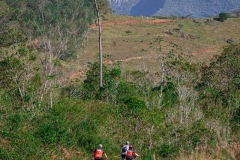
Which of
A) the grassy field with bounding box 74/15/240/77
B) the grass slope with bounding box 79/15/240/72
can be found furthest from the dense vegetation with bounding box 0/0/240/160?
the grass slope with bounding box 79/15/240/72

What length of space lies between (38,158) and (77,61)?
119ft

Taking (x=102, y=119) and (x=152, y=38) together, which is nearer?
(x=102, y=119)

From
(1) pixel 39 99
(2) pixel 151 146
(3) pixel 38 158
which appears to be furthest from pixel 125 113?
(3) pixel 38 158

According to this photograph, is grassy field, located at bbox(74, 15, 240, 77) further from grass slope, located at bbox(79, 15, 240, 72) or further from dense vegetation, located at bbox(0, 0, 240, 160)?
dense vegetation, located at bbox(0, 0, 240, 160)

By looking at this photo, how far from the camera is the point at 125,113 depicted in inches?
601

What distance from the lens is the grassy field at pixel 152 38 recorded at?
51.7 meters

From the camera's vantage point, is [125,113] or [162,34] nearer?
[125,113]

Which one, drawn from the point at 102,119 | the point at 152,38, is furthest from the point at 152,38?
the point at 102,119

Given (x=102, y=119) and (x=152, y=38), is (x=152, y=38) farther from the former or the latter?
(x=102, y=119)

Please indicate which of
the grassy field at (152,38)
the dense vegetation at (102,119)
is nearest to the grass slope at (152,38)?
the grassy field at (152,38)

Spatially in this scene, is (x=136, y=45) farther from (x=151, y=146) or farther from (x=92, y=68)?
(x=151, y=146)

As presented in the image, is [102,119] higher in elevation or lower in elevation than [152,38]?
higher

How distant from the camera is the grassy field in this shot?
5166 cm

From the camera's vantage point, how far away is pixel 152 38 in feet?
198
